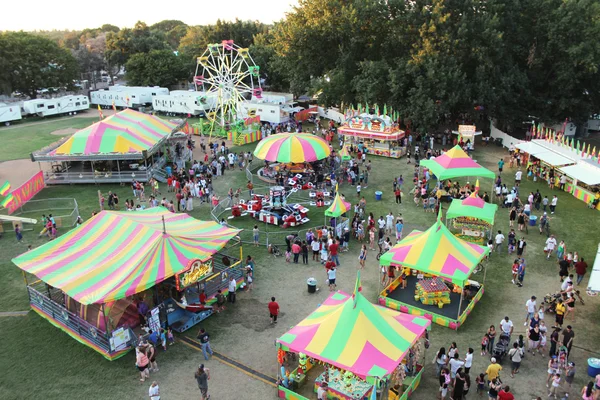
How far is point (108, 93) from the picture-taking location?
5584 centimetres

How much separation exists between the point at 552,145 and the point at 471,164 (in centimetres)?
788

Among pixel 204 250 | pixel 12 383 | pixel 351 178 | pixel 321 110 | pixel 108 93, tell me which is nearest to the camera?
pixel 12 383

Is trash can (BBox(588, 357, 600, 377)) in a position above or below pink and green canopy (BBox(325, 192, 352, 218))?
below

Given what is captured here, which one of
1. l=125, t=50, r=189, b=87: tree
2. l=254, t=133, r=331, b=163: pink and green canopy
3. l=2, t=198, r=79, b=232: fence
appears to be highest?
l=125, t=50, r=189, b=87: tree

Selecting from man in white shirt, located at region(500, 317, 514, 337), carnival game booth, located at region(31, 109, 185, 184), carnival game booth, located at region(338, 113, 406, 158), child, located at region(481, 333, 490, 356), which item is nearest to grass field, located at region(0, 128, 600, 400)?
child, located at region(481, 333, 490, 356)

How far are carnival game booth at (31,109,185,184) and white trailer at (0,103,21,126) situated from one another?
2044cm

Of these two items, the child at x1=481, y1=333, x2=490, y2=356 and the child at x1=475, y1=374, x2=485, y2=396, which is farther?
the child at x1=481, y1=333, x2=490, y2=356

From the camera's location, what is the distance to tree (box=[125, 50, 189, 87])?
5959cm

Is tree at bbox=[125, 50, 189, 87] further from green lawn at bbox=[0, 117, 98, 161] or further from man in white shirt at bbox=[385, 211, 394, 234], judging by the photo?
man in white shirt at bbox=[385, 211, 394, 234]

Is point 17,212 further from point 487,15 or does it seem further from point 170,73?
point 170,73

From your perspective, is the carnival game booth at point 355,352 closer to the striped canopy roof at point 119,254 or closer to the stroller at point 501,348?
the stroller at point 501,348

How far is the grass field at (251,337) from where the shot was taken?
1273 centimetres

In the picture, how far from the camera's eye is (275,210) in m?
23.3

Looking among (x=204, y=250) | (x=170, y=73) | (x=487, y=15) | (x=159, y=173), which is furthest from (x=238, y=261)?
(x=170, y=73)
